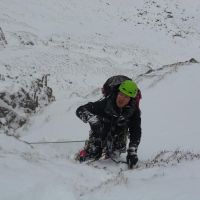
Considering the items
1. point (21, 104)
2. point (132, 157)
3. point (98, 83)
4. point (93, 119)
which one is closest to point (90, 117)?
point (93, 119)

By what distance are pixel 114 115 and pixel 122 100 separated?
362 mm

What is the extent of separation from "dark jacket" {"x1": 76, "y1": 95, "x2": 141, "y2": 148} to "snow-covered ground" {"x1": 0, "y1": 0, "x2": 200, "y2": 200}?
0.49 m

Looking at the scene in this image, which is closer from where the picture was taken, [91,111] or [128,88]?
Answer: [128,88]

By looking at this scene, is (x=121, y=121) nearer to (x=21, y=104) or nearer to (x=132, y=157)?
(x=132, y=157)

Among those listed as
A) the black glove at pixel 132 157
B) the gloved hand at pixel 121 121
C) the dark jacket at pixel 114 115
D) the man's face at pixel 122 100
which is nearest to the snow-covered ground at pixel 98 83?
the black glove at pixel 132 157

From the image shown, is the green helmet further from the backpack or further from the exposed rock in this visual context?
the exposed rock

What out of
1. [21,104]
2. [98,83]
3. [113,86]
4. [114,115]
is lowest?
[98,83]

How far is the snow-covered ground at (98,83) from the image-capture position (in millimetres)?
4863

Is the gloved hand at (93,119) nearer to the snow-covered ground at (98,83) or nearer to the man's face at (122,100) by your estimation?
the man's face at (122,100)

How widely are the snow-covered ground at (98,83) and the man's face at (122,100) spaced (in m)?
0.85

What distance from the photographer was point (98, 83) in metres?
18.7

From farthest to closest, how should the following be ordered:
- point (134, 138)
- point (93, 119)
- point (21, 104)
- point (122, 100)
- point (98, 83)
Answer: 1. point (98, 83)
2. point (21, 104)
3. point (134, 138)
4. point (93, 119)
5. point (122, 100)

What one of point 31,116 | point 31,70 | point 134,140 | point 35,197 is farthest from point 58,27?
point 35,197

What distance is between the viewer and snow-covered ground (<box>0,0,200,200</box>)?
16.0 ft
